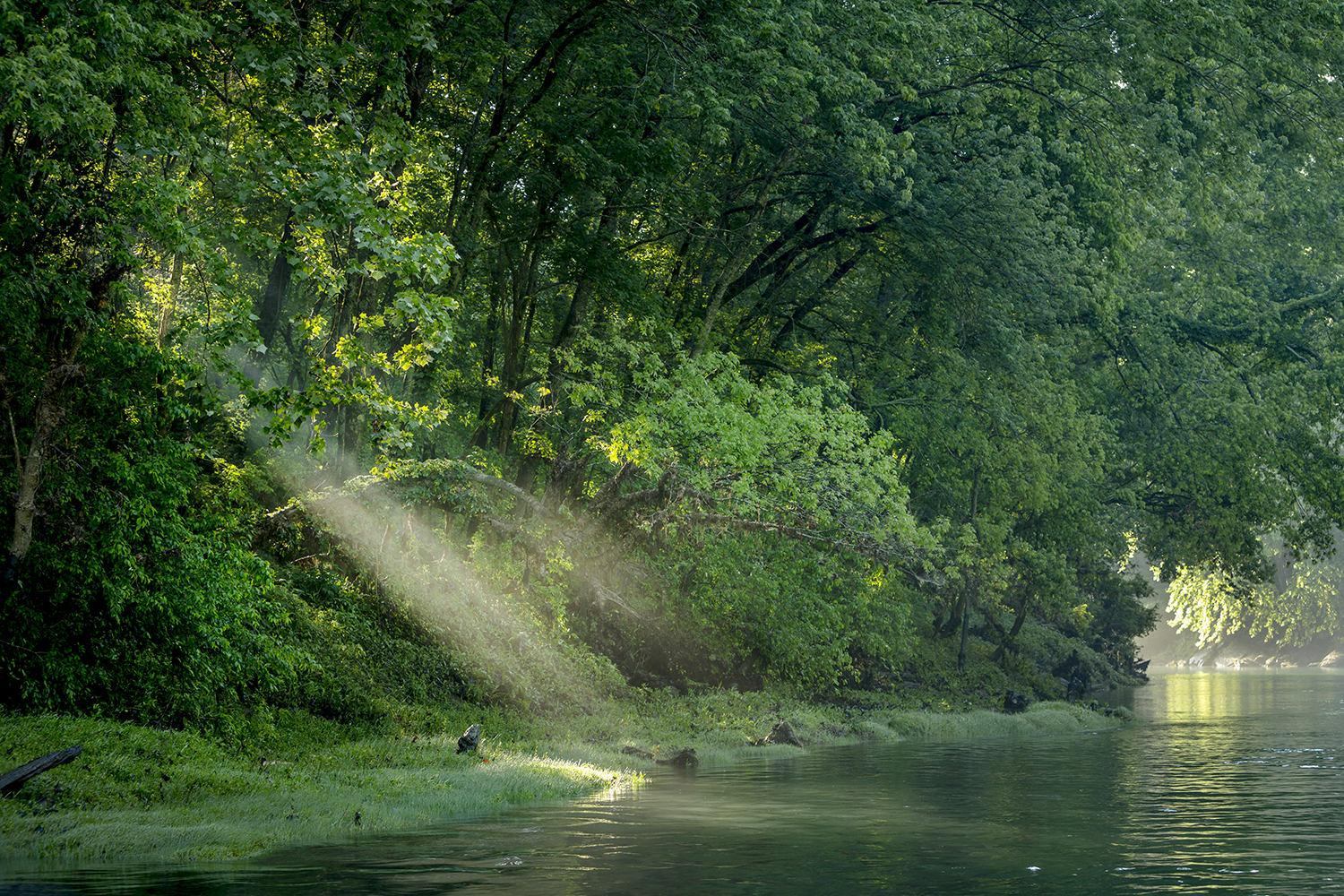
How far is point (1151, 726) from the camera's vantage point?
1336 inches

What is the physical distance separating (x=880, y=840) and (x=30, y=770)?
9047mm

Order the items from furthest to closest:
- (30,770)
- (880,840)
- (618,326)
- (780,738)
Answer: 1. (618,326)
2. (780,738)
3. (880,840)
4. (30,770)

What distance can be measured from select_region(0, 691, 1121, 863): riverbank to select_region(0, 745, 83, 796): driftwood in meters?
0.17

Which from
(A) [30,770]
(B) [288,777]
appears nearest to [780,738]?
(B) [288,777]

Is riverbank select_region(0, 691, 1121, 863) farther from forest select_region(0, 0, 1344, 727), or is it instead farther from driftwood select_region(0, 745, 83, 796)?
forest select_region(0, 0, 1344, 727)

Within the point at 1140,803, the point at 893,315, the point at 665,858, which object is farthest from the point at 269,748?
the point at 893,315

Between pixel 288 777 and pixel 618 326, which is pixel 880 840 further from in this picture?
pixel 618 326

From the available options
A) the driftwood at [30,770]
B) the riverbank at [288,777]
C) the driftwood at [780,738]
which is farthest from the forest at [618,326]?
the driftwood at [780,738]

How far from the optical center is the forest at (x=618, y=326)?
14945 mm

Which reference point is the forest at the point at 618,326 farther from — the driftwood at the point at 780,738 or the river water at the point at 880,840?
the river water at the point at 880,840

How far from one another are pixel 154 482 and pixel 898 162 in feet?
58.3

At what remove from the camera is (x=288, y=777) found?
16125mm

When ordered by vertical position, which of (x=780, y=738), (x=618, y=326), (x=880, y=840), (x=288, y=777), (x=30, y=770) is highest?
(x=618, y=326)

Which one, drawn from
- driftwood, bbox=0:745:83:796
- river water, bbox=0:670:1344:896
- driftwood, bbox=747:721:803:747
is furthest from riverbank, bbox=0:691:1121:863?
river water, bbox=0:670:1344:896
